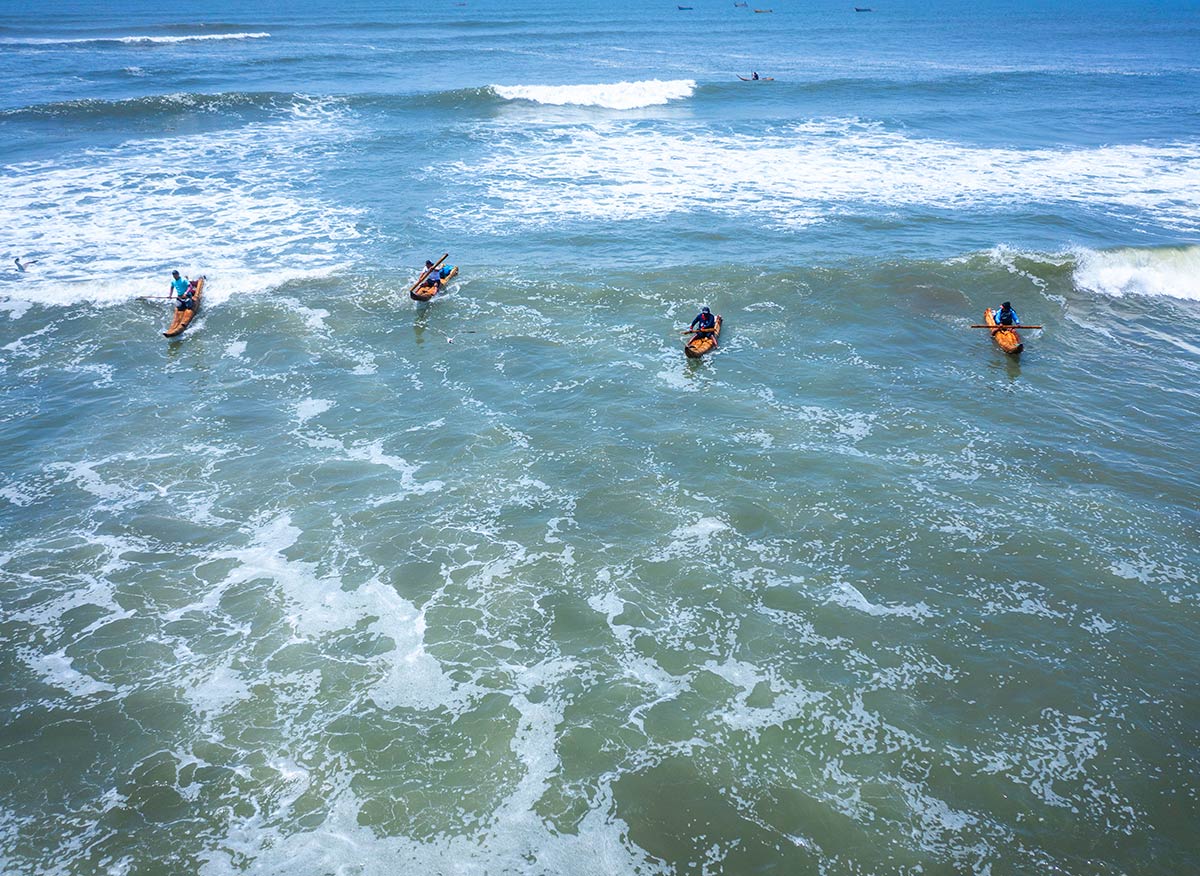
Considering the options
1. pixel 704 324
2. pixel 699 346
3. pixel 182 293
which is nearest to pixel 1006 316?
pixel 704 324

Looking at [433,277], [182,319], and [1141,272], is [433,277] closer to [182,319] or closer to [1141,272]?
[182,319]

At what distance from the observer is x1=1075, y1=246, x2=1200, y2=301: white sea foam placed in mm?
29328

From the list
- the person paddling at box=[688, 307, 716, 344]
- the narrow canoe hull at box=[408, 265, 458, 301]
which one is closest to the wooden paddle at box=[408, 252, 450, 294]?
the narrow canoe hull at box=[408, 265, 458, 301]

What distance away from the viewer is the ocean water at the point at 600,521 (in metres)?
12.2

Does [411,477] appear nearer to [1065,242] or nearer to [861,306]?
[861,306]

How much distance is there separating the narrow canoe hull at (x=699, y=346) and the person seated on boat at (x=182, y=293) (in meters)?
17.3

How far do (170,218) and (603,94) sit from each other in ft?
120

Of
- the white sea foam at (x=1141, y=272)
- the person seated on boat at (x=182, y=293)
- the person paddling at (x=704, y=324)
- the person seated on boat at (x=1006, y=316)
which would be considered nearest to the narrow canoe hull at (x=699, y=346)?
the person paddling at (x=704, y=324)

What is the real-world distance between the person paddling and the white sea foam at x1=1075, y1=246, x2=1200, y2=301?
600 inches

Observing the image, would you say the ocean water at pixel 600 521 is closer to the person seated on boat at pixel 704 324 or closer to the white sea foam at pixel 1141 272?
the white sea foam at pixel 1141 272

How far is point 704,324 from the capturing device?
25.6 meters

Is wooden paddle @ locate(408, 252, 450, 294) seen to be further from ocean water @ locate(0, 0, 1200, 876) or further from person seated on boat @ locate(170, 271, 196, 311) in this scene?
person seated on boat @ locate(170, 271, 196, 311)

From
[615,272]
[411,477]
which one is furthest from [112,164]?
[411,477]

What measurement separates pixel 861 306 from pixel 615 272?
9.42m
